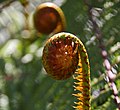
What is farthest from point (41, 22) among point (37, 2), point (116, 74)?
point (116, 74)

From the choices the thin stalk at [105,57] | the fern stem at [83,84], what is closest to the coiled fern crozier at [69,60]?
the fern stem at [83,84]

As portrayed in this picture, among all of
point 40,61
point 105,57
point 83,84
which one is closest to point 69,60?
point 83,84

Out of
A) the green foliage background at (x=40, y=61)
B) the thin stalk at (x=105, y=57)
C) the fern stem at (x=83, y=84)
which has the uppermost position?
the fern stem at (x=83, y=84)

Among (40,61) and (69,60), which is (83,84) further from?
(40,61)

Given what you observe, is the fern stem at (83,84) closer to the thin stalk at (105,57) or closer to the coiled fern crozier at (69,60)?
the coiled fern crozier at (69,60)

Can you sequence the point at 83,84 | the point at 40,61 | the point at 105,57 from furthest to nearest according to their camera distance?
the point at 40,61
the point at 105,57
the point at 83,84

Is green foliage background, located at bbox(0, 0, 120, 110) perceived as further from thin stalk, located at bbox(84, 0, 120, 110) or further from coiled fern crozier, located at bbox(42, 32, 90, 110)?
coiled fern crozier, located at bbox(42, 32, 90, 110)

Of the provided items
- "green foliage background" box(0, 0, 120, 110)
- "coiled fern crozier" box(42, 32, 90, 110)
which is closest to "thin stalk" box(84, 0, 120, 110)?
"green foliage background" box(0, 0, 120, 110)
